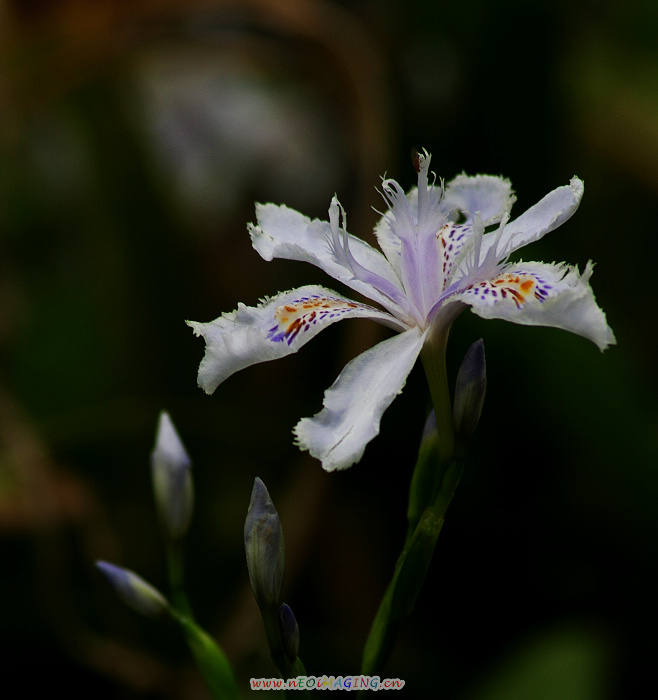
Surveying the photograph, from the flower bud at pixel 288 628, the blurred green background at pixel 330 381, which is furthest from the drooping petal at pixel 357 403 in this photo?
the blurred green background at pixel 330 381

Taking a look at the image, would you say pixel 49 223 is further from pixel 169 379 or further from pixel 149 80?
pixel 149 80

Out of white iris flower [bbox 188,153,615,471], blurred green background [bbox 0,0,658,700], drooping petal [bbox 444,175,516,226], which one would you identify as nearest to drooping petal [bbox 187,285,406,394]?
white iris flower [bbox 188,153,615,471]

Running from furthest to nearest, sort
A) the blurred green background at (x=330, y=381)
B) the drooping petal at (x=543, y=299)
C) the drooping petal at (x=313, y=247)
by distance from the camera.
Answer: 1. the blurred green background at (x=330, y=381)
2. the drooping petal at (x=313, y=247)
3. the drooping petal at (x=543, y=299)

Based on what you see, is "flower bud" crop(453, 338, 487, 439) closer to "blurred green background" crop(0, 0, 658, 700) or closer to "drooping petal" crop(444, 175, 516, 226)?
"drooping petal" crop(444, 175, 516, 226)

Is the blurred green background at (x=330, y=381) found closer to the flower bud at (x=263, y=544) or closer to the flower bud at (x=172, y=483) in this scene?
the flower bud at (x=172, y=483)

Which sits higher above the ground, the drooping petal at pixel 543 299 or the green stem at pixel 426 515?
the drooping petal at pixel 543 299

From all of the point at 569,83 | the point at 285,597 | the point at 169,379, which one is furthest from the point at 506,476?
the point at 569,83
